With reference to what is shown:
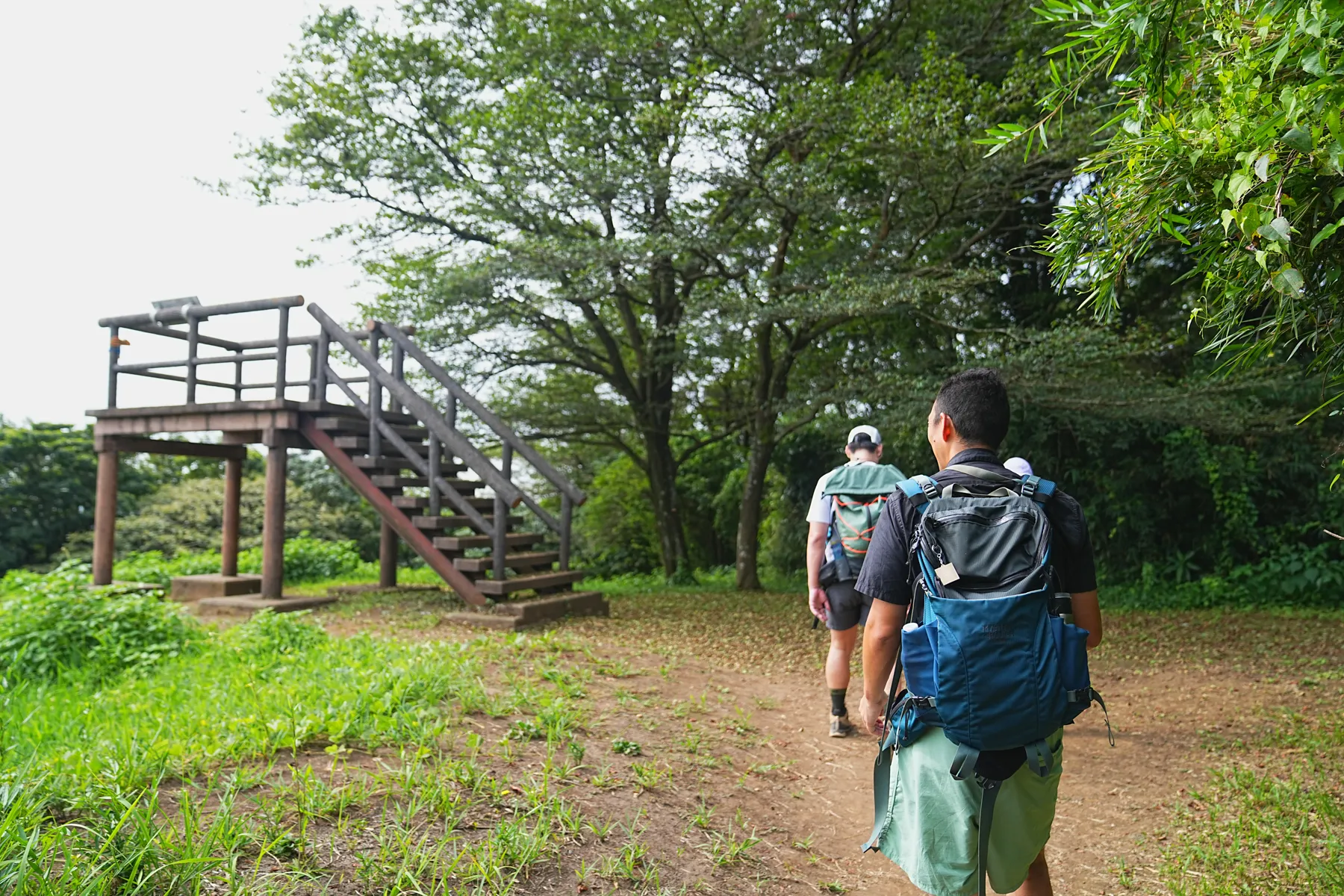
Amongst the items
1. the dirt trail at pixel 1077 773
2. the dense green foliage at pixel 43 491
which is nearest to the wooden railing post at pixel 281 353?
the dirt trail at pixel 1077 773

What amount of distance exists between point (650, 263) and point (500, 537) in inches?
141

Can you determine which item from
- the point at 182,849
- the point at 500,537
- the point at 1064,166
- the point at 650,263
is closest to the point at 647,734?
the point at 182,849

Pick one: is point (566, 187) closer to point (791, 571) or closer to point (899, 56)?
point (899, 56)

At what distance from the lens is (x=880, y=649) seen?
2.21 metres

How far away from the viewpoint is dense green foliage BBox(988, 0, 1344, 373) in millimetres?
1860

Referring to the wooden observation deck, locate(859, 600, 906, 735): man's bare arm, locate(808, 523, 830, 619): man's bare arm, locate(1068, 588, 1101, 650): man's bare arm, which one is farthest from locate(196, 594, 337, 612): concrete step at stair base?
locate(1068, 588, 1101, 650): man's bare arm

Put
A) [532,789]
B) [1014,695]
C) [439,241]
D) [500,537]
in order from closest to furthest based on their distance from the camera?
[1014,695], [532,789], [500,537], [439,241]

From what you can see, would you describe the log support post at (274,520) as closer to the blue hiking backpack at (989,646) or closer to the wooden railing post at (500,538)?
the wooden railing post at (500,538)

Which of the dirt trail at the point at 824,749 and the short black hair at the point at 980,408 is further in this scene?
the dirt trail at the point at 824,749

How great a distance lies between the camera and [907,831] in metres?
2.12

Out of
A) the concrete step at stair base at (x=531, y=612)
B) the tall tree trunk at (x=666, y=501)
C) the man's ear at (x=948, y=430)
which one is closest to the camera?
the man's ear at (x=948, y=430)

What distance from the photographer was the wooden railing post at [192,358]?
9.59 metres

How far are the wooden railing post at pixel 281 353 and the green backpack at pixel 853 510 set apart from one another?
6.82 meters

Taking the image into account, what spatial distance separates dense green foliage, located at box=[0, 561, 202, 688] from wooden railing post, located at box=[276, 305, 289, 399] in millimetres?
2937
